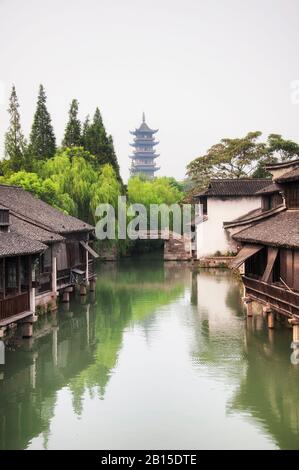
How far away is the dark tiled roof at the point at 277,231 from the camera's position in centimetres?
1938

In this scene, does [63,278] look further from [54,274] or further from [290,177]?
[290,177]

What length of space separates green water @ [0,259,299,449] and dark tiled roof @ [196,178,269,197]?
2120 centimetres

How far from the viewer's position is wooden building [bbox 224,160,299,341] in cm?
1934

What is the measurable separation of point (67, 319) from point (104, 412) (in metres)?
12.0

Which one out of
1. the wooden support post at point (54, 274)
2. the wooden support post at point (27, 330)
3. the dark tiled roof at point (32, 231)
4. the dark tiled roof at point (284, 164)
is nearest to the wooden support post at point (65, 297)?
the wooden support post at point (54, 274)

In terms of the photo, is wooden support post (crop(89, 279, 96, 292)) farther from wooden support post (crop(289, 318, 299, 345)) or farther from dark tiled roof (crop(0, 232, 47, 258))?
wooden support post (crop(289, 318, 299, 345))

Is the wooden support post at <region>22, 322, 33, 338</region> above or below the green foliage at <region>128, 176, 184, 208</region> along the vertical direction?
below

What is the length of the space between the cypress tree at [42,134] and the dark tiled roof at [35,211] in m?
24.4

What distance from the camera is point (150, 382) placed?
16.3 meters

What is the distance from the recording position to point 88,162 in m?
51.5

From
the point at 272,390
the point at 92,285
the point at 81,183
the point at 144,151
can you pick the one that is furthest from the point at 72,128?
the point at 144,151

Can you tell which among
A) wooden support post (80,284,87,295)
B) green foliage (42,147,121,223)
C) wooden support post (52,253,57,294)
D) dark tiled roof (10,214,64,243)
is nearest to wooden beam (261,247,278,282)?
dark tiled roof (10,214,64,243)

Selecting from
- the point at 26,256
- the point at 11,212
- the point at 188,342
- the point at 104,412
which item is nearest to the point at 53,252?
the point at 11,212

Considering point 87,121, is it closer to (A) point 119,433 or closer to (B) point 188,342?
(B) point 188,342
